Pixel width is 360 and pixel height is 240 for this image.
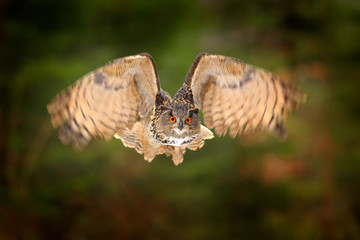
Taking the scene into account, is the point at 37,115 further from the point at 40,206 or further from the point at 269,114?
the point at 269,114

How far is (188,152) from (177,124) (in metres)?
4.47

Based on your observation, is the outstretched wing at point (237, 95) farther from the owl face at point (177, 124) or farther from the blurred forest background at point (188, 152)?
the blurred forest background at point (188, 152)

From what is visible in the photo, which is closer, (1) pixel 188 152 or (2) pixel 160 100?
(2) pixel 160 100

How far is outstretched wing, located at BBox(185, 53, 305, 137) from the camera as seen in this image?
1468 millimetres

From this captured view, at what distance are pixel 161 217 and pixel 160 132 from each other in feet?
15.1

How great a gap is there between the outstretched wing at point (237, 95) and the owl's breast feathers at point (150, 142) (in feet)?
0.22

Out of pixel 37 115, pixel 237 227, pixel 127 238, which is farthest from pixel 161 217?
pixel 37 115

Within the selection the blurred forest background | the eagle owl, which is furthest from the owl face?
the blurred forest background

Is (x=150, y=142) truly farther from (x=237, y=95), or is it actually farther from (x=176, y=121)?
(x=237, y=95)

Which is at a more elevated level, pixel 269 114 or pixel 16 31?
pixel 16 31

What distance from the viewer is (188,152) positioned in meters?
5.95

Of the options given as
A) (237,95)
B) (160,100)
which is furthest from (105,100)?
(237,95)

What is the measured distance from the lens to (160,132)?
154cm

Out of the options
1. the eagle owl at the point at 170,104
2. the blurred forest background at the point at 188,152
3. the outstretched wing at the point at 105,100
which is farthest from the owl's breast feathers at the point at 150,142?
the blurred forest background at the point at 188,152
